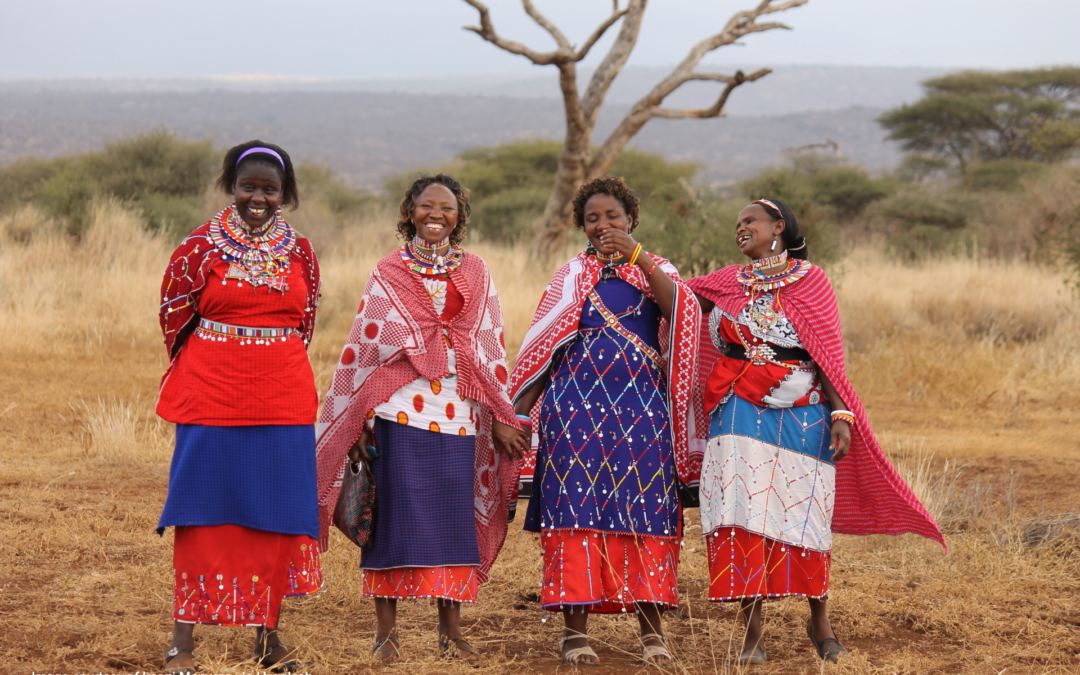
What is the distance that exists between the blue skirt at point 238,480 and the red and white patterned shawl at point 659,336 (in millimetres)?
964

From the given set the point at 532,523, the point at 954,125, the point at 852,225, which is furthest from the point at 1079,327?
the point at 954,125

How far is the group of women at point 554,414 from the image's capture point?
3742 mm

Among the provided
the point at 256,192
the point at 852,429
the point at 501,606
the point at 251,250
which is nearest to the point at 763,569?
the point at 852,429

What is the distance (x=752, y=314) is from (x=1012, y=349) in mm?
8697

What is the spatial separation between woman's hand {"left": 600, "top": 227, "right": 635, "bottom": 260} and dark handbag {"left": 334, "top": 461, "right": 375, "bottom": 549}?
1.26 metres

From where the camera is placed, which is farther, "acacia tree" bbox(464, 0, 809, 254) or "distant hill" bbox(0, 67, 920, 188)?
"distant hill" bbox(0, 67, 920, 188)

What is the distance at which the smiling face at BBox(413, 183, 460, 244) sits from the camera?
13.3ft

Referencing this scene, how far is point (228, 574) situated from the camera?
3609 mm

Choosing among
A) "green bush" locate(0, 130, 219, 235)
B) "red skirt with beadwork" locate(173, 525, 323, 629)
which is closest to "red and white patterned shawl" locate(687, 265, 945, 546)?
"red skirt with beadwork" locate(173, 525, 323, 629)

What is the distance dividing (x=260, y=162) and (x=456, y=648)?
6.35ft

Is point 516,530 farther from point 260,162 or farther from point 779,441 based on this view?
point 260,162

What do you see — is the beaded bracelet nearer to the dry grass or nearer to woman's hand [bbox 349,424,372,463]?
the dry grass

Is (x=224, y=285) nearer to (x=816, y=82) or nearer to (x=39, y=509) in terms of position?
(x=39, y=509)

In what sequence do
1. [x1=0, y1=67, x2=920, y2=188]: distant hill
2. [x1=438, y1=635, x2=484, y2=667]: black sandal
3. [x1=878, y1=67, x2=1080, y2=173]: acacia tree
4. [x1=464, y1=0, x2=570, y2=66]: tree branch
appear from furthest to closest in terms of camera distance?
[x1=0, y1=67, x2=920, y2=188]: distant hill
[x1=878, y1=67, x2=1080, y2=173]: acacia tree
[x1=464, y1=0, x2=570, y2=66]: tree branch
[x1=438, y1=635, x2=484, y2=667]: black sandal
